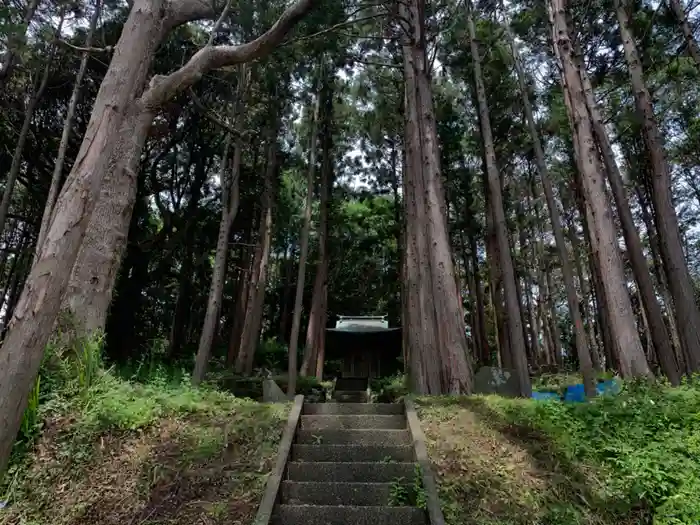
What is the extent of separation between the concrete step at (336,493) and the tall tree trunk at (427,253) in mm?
3242

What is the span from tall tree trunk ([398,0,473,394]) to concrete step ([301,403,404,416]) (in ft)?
5.08

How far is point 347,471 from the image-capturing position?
4445 mm

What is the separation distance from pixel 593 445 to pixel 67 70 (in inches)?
613

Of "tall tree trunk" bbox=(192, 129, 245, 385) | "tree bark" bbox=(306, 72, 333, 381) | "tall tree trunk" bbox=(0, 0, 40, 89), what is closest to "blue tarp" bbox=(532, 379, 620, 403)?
"tall tree trunk" bbox=(192, 129, 245, 385)

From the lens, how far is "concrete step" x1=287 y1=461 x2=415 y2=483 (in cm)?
438

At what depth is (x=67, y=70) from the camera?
13500 millimetres

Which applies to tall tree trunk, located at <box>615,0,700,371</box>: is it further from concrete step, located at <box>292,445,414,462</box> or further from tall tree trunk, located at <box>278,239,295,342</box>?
tall tree trunk, located at <box>278,239,295,342</box>

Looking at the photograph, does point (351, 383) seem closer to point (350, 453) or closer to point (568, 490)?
point (350, 453)

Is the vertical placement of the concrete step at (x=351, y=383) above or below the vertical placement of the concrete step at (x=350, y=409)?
above

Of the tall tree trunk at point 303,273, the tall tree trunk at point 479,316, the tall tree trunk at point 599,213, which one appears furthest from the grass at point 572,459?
the tall tree trunk at point 479,316

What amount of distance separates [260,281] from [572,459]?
40.1 ft

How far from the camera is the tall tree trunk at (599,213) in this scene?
6500 mm

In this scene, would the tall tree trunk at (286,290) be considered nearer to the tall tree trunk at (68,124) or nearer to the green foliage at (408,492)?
the tall tree trunk at (68,124)

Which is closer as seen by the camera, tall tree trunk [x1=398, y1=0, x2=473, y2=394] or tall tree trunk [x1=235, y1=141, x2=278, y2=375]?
tall tree trunk [x1=398, y1=0, x2=473, y2=394]
